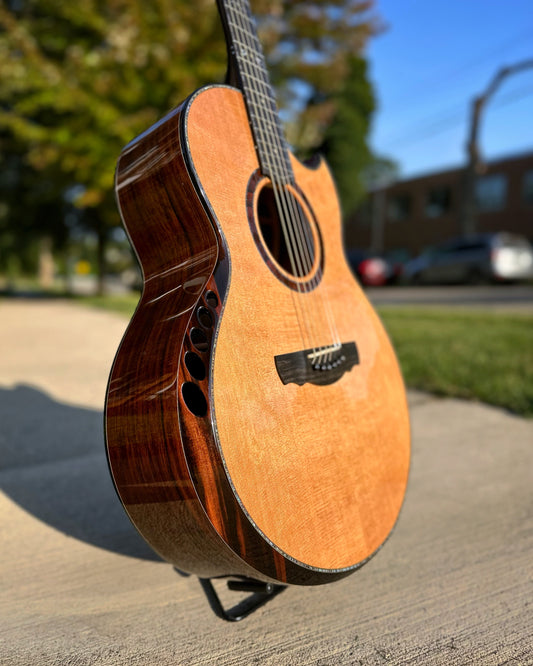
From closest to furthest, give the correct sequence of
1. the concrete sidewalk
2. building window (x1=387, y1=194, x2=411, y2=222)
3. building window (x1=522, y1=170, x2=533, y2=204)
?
the concrete sidewalk → building window (x1=522, y1=170, x2=533, y2=204) → building window (x1=387, y1=194, x2=411, y2=222)

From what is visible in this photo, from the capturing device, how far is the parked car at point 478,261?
1468 cm

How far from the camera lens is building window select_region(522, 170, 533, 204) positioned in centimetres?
2292

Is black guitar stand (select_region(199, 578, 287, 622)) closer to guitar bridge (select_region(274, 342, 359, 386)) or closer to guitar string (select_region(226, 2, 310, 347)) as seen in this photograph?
guitar bridge (select_region(274, 342, 359, 386))

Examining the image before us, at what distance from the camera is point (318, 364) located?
1.38 metres

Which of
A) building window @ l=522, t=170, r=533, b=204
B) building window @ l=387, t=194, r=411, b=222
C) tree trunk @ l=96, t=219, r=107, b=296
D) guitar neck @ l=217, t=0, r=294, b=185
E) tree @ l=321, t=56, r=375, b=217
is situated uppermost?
tree @ l=321, t=56, r=375, b=217

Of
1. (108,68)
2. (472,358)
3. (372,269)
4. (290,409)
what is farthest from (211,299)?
(372,269)

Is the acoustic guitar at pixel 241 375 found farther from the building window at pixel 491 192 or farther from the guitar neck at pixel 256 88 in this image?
the building window at pixel 491 192

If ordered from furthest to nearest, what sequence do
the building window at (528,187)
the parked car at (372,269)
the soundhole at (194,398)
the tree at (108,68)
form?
the building window at (528,187) < the parked car at (372,269) < the tree at (108,68) < the soundhole at (194,398)

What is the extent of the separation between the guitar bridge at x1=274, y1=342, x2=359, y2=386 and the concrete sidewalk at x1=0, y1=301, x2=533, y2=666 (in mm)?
599

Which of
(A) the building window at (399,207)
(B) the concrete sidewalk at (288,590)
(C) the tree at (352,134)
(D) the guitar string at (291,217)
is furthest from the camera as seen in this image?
(A) the building window at (399,207)

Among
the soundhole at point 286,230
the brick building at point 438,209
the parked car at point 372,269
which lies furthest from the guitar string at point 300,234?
the brick building at point 438,209

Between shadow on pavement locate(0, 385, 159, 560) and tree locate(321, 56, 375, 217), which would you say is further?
tree locate(321, 56, 375, 217)

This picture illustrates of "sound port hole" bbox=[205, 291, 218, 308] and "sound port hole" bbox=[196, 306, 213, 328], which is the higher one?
"sound port hole" bbox=[205, 291, 218, 308]

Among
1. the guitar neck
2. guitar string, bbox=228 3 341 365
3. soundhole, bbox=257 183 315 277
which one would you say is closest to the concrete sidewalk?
guitar string, bbox=228 3 341 365
